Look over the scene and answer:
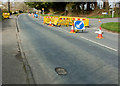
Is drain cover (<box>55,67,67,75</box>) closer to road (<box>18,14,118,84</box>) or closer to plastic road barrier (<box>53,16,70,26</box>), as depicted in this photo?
road (<box>18,14,118,84</box>)

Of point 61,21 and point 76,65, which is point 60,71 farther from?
point 61,21

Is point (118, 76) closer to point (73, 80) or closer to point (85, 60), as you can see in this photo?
point (73, 80)

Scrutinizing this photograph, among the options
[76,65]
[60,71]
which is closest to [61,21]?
[76,65]

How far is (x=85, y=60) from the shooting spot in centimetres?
759

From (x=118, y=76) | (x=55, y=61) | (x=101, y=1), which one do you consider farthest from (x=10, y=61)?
(x=101, y=1)

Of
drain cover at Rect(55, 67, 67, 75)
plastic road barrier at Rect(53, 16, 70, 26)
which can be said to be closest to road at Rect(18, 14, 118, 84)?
drain cover at Rect(55, 67, 67, 75)

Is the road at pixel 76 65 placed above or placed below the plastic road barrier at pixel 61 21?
below

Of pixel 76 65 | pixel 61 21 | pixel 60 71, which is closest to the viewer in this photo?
pixel 60 71

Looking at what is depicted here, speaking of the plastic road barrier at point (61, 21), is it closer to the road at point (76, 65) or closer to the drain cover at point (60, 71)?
the road at point (76, 65)

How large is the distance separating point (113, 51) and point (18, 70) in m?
5.29

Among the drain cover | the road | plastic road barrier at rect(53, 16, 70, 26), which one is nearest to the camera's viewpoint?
the road

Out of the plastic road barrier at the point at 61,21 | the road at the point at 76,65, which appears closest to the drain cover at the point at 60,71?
the road at the point at 76,65

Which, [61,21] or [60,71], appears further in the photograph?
[61,21]

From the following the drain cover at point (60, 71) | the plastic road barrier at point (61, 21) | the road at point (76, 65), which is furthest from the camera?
the plastic road barrier at point (61, 21)
